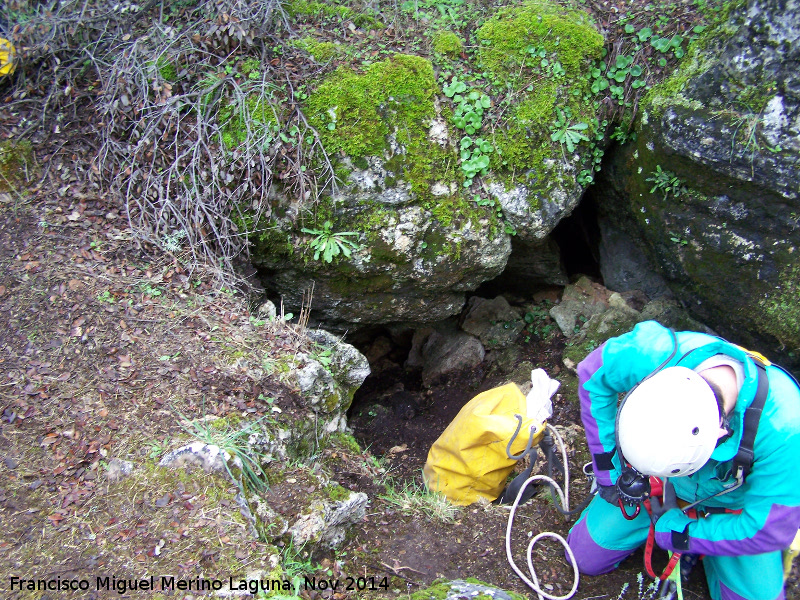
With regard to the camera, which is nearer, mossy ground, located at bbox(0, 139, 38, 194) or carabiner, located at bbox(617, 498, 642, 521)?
carabiner, located at bbox(617, 498, 642, 521)

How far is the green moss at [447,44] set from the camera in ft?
14.3

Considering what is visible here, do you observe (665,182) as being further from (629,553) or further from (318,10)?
(318,10)

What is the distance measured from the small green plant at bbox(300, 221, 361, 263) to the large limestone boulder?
1 cm

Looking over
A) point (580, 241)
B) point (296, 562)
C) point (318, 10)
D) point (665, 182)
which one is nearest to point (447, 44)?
point (318, 10)

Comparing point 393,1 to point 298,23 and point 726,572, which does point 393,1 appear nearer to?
point 298,23

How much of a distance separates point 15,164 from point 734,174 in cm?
539

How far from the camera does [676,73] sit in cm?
407

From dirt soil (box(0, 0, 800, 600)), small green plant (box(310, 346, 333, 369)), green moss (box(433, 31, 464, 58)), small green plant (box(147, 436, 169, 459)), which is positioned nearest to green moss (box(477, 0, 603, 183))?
green moss (box(433, 31, 464, 58))

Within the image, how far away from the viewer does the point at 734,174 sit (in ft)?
12.2

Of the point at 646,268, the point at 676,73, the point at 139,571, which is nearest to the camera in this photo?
the point at 139,571

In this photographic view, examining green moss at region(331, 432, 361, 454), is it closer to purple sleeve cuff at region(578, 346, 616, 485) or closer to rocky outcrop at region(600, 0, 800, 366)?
purple sleeve cuff at region(578, 346, 616, 485)

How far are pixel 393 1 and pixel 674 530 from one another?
463cm

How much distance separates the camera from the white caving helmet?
7.34 feet

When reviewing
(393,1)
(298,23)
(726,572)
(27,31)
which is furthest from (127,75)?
(726,572)
